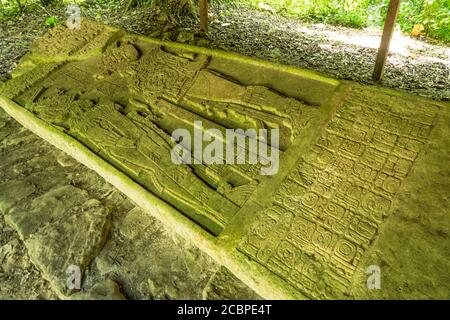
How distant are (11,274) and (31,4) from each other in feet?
22.4

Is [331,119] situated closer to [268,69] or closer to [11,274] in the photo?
[268,69]

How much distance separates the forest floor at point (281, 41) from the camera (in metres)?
3.98

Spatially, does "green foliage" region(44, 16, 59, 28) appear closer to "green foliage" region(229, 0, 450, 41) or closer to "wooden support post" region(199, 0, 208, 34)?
"wooden support post" region(199, 0, 208, 34)

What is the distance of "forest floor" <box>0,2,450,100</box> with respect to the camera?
3.98m

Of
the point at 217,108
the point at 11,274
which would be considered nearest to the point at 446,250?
the point at 217,108

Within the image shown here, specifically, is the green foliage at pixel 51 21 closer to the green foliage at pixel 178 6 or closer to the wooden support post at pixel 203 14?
the green foliage at pixel 178 6

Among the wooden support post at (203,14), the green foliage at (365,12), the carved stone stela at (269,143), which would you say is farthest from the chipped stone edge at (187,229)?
the green foliage at (365,12)

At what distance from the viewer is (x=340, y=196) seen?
2.05 m

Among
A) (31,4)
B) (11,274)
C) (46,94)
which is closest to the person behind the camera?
(11,274)

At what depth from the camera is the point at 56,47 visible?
4148 millimetres

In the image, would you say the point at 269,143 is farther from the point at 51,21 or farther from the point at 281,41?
the point at 51,21

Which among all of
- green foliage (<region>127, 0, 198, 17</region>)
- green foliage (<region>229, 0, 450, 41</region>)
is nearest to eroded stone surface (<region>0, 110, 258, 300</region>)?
green foliage (<region>127, 0, 198, 17</region>)

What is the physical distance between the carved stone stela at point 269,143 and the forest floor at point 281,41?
1.56 meters

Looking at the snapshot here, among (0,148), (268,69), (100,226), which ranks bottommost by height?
(0,148)
